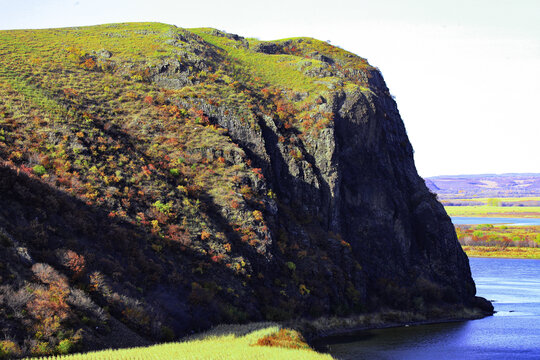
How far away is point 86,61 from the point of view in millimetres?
77000

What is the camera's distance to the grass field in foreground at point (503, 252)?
155500 millimetres

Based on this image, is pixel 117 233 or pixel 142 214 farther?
pixel 142 214

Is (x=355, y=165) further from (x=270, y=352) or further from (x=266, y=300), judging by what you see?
(x=270, y=352)

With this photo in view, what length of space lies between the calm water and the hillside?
211 inches

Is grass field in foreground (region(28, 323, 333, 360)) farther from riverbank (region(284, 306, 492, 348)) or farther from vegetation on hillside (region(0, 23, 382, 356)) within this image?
riverbank (region(284, 306, 492, 348))

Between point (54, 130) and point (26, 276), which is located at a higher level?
point (54, 130)

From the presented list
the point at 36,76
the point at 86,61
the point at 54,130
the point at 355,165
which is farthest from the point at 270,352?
the point at 86,61

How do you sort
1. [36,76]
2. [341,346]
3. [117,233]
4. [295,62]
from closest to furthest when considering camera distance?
[117,233] < [341,346] < [36,76] < [295,62]

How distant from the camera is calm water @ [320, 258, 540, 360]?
48.2m

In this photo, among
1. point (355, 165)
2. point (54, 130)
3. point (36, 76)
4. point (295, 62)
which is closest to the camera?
point (54, 130)

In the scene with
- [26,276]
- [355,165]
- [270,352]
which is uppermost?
[355,165]

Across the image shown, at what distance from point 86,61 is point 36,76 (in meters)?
9.89

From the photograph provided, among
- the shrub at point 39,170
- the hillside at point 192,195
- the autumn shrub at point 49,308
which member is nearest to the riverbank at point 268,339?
the hillside at point 192,195

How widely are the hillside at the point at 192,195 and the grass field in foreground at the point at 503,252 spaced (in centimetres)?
8527
